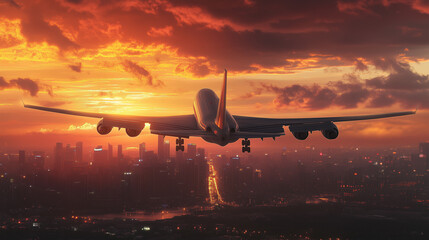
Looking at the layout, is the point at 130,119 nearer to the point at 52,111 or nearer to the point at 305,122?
Result: the point at 52,111

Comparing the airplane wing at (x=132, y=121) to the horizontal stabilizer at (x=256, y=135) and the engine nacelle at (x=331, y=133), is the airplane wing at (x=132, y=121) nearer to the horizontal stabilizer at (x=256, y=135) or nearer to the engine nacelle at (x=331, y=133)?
the horizontal stabilizer at (x=256, y=135)

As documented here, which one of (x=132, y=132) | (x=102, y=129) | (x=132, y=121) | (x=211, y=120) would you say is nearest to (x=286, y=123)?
(x=211, y=120)

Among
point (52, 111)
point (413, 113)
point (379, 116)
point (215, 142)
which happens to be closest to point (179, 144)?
point (215, 142)

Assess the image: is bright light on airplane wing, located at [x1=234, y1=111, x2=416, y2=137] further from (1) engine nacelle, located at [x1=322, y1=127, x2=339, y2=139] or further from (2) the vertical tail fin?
(2) the vertical tail fin

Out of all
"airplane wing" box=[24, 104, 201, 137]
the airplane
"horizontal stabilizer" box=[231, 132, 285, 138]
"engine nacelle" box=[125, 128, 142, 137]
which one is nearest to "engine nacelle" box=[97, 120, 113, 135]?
the airplane

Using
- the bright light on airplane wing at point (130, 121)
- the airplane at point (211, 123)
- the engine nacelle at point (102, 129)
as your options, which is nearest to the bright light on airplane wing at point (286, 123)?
the airplane at point (211, 123)

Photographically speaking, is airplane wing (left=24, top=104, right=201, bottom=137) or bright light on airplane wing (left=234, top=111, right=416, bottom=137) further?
airplane wing (left=24, top=104, right=201, bottom=137)
